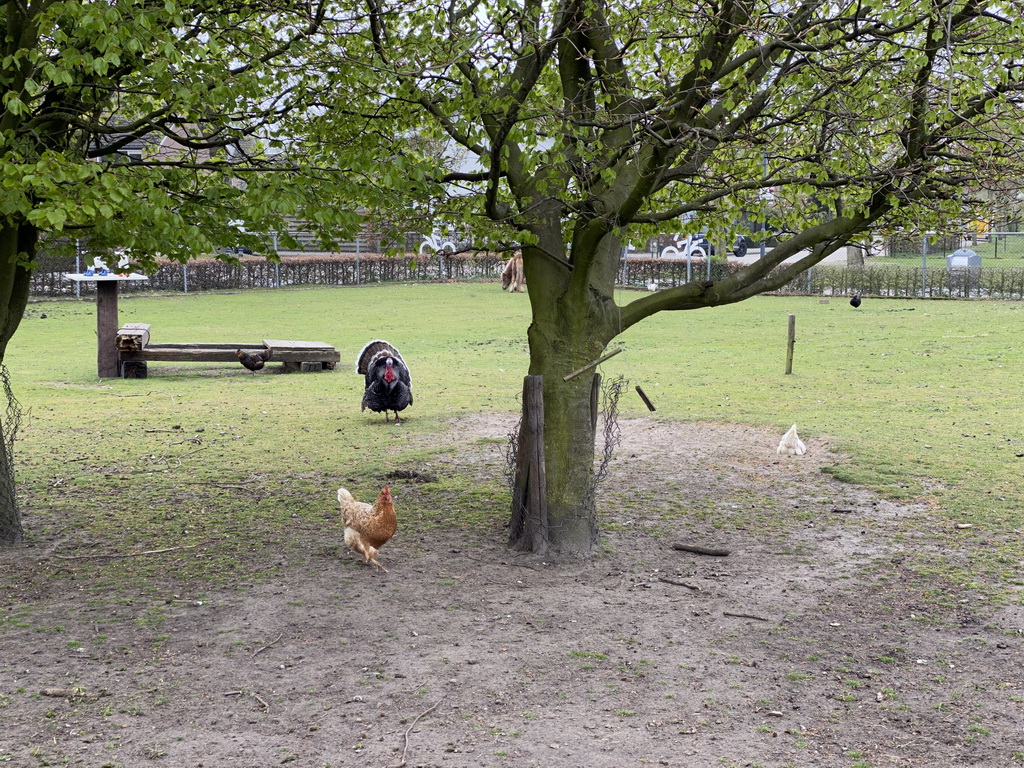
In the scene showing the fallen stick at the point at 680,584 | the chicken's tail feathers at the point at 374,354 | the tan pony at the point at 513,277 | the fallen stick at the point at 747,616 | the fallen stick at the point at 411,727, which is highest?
the tan pony at the point at 513,277

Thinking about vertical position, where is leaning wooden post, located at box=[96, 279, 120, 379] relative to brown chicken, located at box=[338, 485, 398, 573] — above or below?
above

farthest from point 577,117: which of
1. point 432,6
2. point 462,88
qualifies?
point 432,6

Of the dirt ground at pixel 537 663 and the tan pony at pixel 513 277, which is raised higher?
the tan pony at pixel 513 277

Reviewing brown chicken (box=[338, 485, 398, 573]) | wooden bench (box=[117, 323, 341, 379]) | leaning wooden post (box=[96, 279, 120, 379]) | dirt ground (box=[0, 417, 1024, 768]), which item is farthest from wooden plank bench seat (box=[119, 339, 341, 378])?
brown chicken (box=[338, 485, 398, 573])

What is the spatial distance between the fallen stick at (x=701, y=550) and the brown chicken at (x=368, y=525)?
2.27m

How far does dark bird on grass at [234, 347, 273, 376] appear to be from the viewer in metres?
18.1

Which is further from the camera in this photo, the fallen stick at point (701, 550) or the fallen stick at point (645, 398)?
the fallen stick at point (645, 398)

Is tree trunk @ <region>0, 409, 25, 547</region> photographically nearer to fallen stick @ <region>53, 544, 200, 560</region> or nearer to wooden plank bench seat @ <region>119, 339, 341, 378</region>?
fallen stick @ <region>53, 544, 200, 560</region>

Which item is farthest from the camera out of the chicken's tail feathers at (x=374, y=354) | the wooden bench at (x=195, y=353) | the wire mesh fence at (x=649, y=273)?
the wire mesh fence at (x=649, y=273)

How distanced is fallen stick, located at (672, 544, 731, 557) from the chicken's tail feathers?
6376mm

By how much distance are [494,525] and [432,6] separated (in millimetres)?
4210

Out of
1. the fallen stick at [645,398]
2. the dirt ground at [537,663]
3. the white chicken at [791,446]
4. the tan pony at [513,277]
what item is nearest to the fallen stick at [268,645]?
the dirt ground at [537,663]

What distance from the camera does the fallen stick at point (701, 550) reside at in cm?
785

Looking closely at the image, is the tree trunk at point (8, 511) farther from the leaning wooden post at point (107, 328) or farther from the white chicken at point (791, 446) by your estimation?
the leaning wooden post at point (107, 328)
